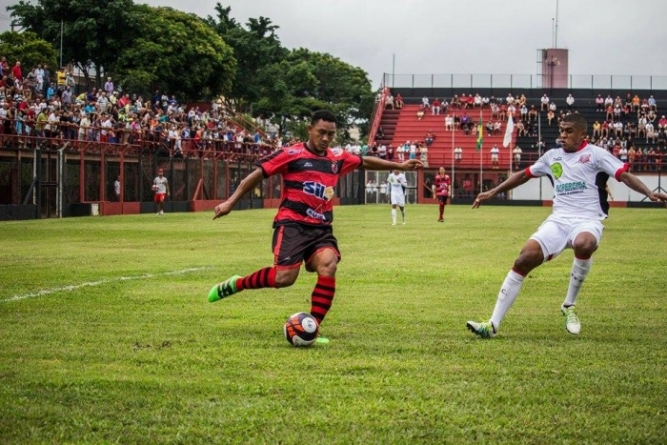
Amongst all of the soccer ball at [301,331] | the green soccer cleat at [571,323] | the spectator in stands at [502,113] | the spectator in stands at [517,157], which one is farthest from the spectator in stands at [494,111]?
the soccer ball at [301,331]

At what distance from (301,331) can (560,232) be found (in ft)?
9.37

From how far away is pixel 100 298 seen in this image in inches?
499

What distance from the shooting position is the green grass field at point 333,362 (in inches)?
236

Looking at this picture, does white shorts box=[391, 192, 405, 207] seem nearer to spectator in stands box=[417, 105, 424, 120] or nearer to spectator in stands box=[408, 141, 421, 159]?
spectator in stands box=[408, 141, 421, 159]

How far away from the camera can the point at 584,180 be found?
10539 mm

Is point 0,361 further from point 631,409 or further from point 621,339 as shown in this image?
point 621,339

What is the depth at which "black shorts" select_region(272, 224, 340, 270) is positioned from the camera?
9781 millimetres

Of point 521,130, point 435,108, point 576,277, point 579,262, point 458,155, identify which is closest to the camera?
point 579,262

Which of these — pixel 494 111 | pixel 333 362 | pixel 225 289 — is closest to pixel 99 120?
pixel 225 289

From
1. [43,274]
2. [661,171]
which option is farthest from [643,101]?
[43,274]

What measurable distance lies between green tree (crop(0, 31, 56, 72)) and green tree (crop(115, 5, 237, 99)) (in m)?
3.97

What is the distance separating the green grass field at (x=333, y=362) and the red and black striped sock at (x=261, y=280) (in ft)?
1.35

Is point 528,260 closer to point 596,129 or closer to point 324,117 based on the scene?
point 324,117

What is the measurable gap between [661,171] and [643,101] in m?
11.5
